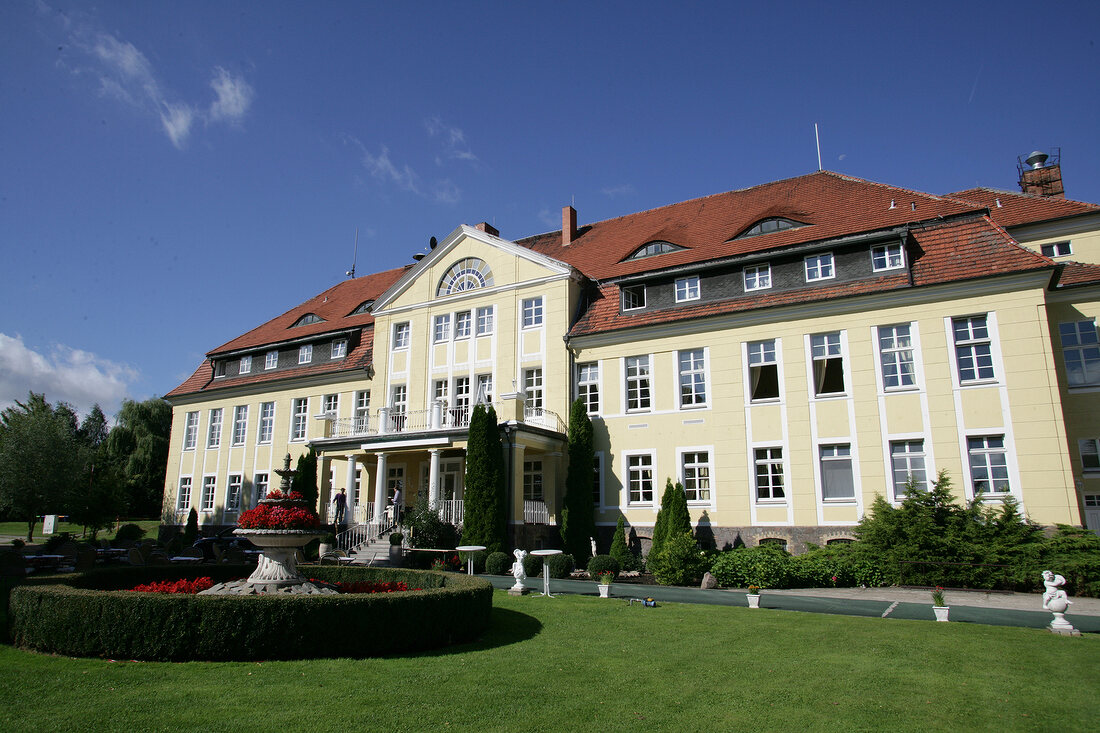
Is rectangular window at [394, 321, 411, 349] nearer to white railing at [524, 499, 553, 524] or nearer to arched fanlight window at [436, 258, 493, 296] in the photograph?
arched fanlight window at [436, 258, 493, 296]

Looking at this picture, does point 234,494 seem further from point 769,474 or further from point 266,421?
point 769,474

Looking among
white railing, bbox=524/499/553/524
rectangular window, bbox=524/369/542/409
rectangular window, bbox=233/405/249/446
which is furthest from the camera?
rectangular window, bbox=233/405/249/446

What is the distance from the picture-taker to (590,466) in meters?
24.4

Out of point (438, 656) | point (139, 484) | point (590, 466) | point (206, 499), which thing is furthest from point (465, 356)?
point (139, 484)

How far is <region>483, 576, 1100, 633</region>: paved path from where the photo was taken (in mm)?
13102

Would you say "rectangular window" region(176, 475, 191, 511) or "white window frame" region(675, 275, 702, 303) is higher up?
"white window frame" region(675, 275, 702, 303)

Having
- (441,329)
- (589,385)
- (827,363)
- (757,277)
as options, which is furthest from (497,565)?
(757,277)

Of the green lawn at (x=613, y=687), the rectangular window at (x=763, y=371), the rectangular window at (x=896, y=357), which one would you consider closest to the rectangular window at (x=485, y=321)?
the rectangular window at (x=763, y=371)

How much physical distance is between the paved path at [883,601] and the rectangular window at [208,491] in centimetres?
2305

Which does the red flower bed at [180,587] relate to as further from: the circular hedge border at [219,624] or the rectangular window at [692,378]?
the rectangular window at [692,378]

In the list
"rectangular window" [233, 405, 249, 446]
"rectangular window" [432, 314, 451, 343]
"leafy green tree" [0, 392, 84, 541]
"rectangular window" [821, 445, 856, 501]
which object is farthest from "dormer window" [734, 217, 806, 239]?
"leafy green tree" [0, 392, 84, 541]

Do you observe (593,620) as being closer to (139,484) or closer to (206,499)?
(206,499)

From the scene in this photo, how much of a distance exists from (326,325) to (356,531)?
13438 mm

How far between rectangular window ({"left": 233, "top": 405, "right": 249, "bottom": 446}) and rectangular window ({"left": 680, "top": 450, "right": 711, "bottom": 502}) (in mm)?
23060
